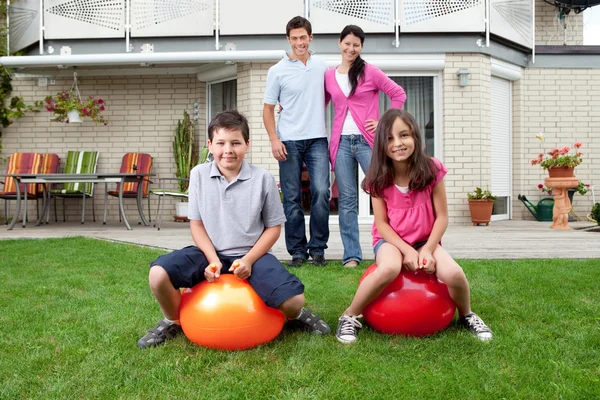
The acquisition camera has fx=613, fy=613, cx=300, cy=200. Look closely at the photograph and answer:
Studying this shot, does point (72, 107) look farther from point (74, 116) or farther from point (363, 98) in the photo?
point (363, 98)

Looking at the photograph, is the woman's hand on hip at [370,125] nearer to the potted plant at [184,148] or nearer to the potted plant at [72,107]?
the potted plant at [184,148]

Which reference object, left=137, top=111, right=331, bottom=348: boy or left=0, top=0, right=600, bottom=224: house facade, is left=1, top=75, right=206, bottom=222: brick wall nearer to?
left=0, top=0, right=600, bottom=224: house facade

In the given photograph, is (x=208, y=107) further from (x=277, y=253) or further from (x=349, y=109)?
(x=349, y=109)

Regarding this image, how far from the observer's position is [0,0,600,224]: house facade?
862cm

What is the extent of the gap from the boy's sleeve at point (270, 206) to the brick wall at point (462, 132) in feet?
20.8

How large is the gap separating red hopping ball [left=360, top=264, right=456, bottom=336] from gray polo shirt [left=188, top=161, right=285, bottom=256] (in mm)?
619

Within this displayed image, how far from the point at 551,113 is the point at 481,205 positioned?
261 centimetres

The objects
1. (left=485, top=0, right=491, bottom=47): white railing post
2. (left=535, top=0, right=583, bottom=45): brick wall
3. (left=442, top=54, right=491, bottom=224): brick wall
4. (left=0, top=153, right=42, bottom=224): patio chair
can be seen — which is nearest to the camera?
(left=485, top=0, right=491, bottom=47): white railing post

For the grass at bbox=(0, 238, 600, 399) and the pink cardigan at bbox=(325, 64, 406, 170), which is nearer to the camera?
the grass at bbox=(0, 238, 600, 399)

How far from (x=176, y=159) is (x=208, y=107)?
99 cm

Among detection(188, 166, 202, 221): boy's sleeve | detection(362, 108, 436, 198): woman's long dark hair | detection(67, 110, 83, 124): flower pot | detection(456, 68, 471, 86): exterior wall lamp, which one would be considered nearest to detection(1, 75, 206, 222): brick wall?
detection(67, 110, 83, 124): flower pot

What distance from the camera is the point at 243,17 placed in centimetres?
862

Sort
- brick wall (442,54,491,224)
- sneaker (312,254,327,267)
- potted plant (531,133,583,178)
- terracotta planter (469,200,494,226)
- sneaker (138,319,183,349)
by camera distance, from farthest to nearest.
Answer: brick wall (442,54,491,224), terracotta planter (469,200,494,226), potted plant (531,133,583,178), sneaker (312,254,327,267), sneaker (138,319,183,349)

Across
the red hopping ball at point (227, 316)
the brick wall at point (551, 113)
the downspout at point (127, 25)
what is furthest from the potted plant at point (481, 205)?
the red hopping ball at point (227, 316)
